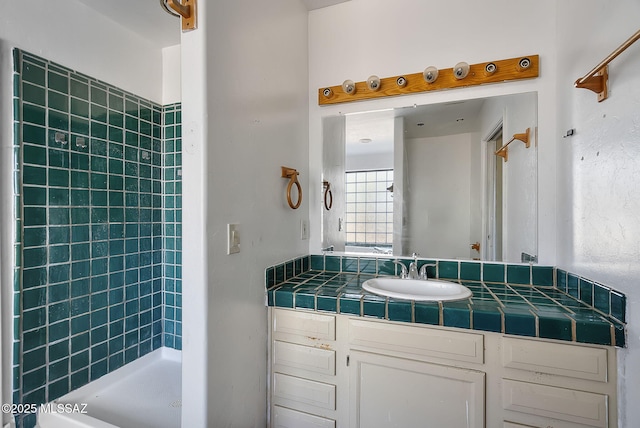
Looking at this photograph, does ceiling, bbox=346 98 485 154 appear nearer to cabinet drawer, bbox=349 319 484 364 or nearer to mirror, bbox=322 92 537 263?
mirror, bbox=322 92 537 263

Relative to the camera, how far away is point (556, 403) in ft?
3.20

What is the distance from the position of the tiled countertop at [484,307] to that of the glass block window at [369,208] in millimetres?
277

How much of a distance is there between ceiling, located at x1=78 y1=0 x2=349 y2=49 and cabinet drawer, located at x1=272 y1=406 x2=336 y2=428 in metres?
2.22

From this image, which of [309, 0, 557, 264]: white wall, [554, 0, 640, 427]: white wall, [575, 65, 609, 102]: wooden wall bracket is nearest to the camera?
[554, 0, 640, 427]: white wall

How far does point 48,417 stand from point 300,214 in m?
1.59

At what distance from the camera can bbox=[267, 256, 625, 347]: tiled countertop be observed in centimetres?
95

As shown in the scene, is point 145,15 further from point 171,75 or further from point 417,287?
point 417,287

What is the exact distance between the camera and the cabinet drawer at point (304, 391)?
50.1 inches

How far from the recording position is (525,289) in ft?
4.43

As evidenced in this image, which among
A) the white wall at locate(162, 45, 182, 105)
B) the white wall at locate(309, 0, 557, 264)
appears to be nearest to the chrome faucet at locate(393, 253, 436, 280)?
the white wall at locate(309, 0, 557, 264)

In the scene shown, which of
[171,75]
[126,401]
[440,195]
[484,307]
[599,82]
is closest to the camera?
[599,82]

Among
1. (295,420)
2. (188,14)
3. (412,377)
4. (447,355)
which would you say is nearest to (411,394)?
(412,377)

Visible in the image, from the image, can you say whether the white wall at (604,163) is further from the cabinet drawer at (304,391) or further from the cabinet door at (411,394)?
the cabinet drawer at (304,391)

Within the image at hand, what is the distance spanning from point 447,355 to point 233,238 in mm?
938
